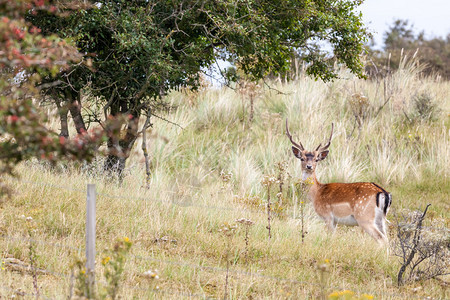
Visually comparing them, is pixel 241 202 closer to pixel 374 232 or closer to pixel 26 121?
pixel 374 232

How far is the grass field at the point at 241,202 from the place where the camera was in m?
6.05

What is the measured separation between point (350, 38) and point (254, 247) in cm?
467

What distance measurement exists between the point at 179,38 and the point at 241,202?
3.08 metres

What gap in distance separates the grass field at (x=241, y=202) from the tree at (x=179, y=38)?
1154mm

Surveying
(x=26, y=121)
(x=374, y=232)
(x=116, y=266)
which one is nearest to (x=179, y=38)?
(x=374, y=232)

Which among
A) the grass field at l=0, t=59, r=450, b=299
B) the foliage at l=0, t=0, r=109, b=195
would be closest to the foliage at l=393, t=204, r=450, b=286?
the grass field at l=0, t=59, r=450, b=299

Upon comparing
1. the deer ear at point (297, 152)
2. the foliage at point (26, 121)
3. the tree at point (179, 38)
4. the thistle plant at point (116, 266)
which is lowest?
the thistle plant at point (116, 266)

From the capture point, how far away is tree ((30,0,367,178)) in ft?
29.1

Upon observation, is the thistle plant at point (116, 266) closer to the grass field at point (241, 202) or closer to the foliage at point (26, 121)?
the grass field at point (241, 202)

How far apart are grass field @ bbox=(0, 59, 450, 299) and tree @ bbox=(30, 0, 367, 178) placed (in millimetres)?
1154

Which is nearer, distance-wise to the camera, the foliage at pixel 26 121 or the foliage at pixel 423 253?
the foliage at pixel 26 121

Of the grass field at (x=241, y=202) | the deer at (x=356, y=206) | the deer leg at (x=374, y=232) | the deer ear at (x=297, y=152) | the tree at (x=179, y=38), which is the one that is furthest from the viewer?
the deer ear at (x=297, y=152)

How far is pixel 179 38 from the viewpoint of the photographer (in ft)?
33.4

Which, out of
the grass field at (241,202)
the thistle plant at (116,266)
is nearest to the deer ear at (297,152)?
the grass field at (241,202)
